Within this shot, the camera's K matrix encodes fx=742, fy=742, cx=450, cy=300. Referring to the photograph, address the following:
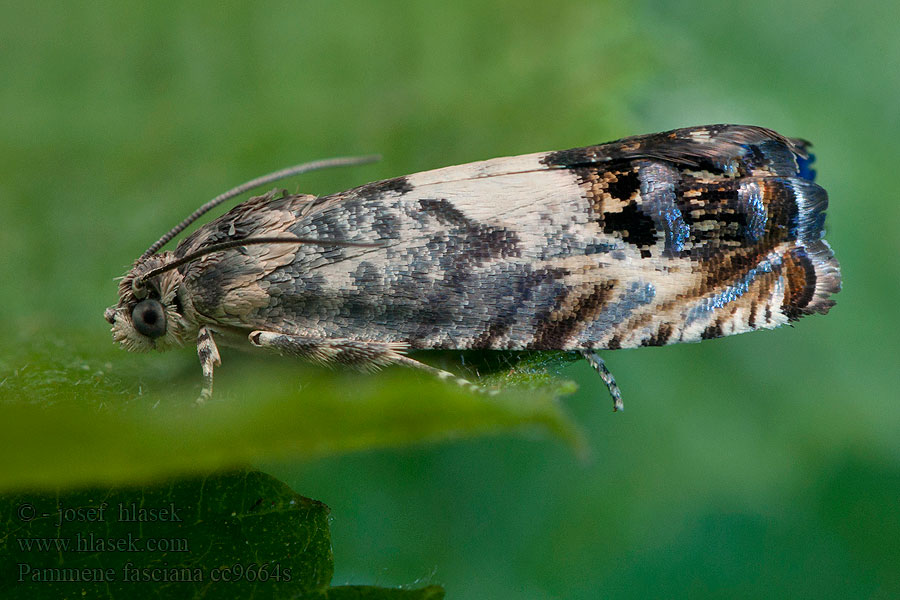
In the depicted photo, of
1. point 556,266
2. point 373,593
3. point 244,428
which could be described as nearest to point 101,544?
point 373,593

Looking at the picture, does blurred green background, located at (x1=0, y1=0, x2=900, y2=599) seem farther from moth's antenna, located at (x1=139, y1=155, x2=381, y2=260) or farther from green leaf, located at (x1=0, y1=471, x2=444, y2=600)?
green leaf, located at (x1=0, y1=471, x2=444, y2=600)

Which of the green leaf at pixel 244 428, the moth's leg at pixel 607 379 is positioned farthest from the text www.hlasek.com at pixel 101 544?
the moth's leg at pixel 607 379

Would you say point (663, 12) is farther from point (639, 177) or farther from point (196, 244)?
point (196, 244)

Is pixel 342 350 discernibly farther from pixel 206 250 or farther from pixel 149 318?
Answer: pixel 149 318

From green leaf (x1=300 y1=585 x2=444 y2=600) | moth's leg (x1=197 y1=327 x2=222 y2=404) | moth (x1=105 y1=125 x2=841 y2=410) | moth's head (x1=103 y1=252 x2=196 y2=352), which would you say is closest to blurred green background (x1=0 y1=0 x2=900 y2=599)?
moth's head (x1=103 y1=252 x2=196 y2=352)

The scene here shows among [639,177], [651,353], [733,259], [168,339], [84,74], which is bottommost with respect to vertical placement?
[651,353]

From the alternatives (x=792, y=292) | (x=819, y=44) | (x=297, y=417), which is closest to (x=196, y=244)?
(x=297, y=417)
